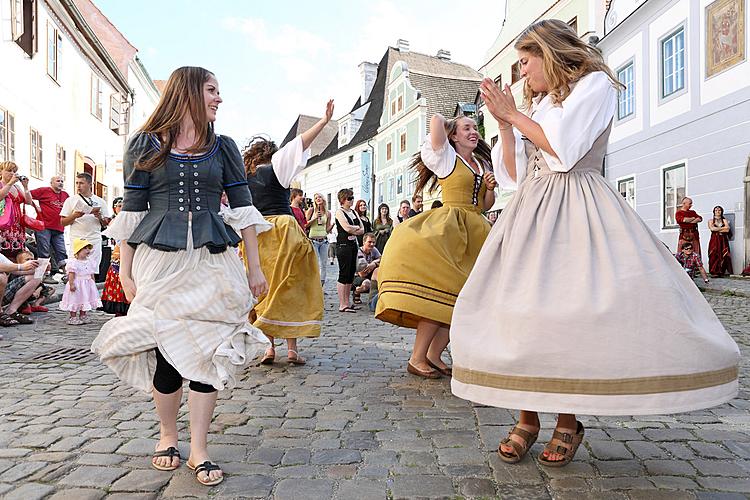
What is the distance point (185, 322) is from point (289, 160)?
2500mm

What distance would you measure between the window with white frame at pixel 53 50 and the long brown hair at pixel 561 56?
1509cm

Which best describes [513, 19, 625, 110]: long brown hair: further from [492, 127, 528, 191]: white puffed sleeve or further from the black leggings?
the black leggings

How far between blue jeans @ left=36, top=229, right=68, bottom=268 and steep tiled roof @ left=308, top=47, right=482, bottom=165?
79.3 ft

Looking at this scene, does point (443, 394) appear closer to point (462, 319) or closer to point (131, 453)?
point (462, 319)

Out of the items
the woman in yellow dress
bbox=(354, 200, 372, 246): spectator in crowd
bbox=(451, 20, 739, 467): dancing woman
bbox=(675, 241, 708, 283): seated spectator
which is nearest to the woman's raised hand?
bbox=(451, 20, 739, 467): dancing woman

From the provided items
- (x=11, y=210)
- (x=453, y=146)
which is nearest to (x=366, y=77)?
(x=11, y=210)

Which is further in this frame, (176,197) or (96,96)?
(96,96)

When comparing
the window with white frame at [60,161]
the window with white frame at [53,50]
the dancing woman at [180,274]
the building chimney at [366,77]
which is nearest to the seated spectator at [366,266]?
the dancing woman at [180,274]

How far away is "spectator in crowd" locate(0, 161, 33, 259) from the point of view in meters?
7.33

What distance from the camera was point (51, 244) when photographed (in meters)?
9.64

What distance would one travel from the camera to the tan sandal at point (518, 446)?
9.54ft

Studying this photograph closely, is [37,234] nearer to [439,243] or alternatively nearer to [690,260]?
[439,243]

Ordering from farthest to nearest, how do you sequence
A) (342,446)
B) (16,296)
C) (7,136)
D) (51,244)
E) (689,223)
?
(689,223)
(7,136)
(51,244)
(16,296)
(342,446)

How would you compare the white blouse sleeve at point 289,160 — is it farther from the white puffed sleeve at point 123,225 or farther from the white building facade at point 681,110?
the white building facade at point 681,110
